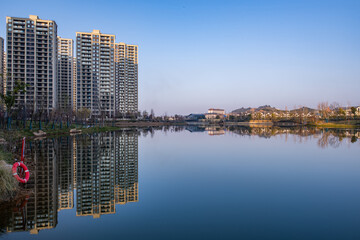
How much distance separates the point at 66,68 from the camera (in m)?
93.4

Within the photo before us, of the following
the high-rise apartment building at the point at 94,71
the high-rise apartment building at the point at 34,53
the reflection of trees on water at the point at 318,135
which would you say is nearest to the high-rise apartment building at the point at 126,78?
the high-rise apartment building at the point at 94,71

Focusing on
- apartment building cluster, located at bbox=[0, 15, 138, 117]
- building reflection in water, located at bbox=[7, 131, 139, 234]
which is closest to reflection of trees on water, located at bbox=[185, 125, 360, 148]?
building reflection in water, located at bbox=[7, 131, 139, 234]

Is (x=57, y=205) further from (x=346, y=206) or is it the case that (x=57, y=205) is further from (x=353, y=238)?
(x=346, y=206)

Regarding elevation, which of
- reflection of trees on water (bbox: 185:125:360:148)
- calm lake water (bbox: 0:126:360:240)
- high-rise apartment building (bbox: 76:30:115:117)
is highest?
high-rise apartment building (bbox: 76:30:115:117)

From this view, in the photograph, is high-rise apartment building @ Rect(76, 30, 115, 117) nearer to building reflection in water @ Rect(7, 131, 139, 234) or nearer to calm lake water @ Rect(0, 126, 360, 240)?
building reflection in water @ Rect(7, 131, 139, 234)

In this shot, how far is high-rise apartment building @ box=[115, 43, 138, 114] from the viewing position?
345ft

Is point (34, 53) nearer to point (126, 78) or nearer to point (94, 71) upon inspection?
point (94, 71)

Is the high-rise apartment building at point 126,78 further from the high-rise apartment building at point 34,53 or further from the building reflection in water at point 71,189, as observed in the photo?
the building reflection in water at point 71,189

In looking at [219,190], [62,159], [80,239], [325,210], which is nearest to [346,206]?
[325,210]

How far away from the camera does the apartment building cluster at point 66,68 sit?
6688 centimetres

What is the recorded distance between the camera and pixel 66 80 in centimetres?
9250

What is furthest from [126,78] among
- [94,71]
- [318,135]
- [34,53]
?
[318,135]

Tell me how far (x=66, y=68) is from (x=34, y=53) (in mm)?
25147

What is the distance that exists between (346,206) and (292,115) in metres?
96.9
